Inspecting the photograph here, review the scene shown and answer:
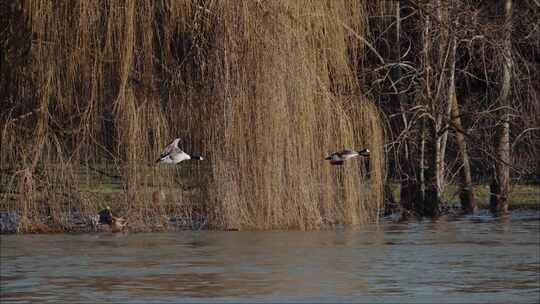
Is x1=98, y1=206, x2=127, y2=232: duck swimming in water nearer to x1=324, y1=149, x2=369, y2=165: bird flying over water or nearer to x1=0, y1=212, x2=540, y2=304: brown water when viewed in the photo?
x1=0, y1=212, x2=540, y2=304: brown water

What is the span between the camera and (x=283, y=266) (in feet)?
46.1

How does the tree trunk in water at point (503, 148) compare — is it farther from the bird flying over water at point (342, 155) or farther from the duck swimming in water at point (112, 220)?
the duck swimming in water at point (112, 220)

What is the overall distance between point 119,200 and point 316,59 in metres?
2.98

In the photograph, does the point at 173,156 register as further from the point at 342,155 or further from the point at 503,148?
the point at 503,148

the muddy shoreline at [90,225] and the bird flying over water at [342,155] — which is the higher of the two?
the bird flying over water at [342,155]

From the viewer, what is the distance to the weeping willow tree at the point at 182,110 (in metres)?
16.5

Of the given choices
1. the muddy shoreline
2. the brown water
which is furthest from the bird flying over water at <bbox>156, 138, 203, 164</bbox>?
the muddy shoreline

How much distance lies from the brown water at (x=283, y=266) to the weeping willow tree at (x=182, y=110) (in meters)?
0.41

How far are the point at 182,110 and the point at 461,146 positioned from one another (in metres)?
4.74

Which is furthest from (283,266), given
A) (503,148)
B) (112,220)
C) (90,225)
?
(503,148)

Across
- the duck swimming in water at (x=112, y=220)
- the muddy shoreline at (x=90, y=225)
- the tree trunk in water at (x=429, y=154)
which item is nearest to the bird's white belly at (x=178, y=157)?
the muddy shoreline at (x=90, y=225)

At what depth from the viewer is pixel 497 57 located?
65.6 feet

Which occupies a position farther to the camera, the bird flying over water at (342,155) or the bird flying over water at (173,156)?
the bird flying over water at (342,155)

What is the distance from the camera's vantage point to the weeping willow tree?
16.5 metres
